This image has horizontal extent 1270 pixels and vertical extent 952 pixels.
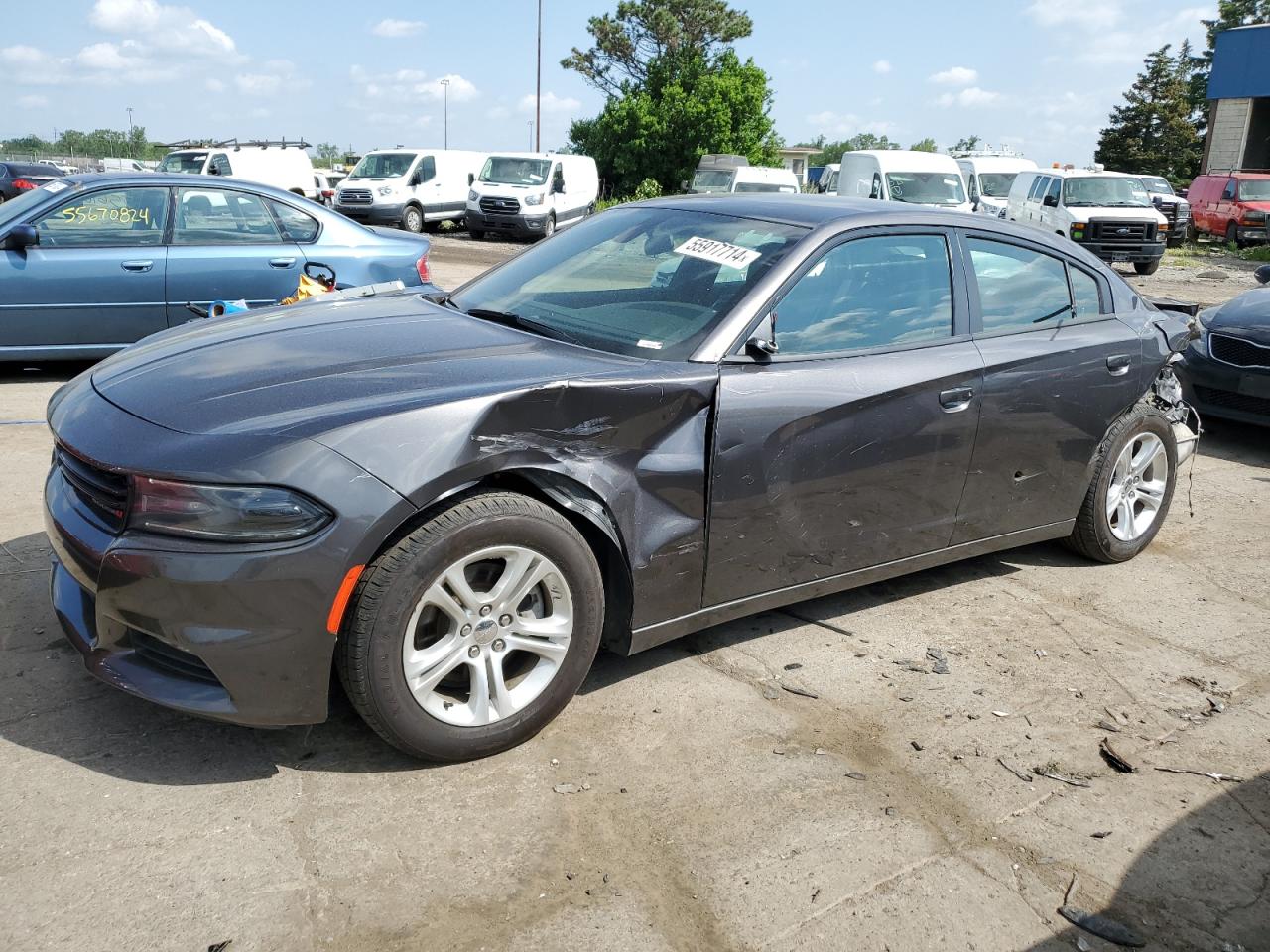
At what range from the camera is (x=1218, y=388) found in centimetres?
760

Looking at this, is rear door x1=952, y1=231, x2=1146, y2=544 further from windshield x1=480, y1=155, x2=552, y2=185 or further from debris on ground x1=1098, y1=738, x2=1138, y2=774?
windshield x1=480, y1=155, x2=552, y2=185

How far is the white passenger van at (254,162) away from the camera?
2300 centimetres

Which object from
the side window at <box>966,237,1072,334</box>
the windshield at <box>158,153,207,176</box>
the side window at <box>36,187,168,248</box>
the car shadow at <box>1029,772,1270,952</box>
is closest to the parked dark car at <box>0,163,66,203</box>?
the windshield at <box>158,153,207,176</box>

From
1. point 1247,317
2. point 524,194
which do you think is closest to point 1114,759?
point 1247,317

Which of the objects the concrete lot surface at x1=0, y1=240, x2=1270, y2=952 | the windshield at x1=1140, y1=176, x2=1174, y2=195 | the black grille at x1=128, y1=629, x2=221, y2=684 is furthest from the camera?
the windshield at x1=1140, y1=176, x2=1174, y2=195

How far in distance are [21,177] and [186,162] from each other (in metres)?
7.67

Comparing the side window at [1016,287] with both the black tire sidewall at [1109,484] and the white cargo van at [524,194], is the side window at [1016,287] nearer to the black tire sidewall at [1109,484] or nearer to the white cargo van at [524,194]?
the black tire sidewall at [1109,484]

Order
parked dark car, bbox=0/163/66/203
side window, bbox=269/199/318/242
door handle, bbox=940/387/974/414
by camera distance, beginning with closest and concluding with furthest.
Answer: door handle, bbox=940/387/974/414 < side window, bbox=269/199/318/242 < parked dark car, bbox=0/163/66/203

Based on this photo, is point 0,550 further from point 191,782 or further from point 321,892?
point 321,892

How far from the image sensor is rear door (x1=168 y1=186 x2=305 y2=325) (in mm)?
7637

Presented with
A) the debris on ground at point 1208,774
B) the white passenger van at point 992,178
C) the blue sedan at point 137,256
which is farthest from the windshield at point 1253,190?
the debris on ground at point 1208,774

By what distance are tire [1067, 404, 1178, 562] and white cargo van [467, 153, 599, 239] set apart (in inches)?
791

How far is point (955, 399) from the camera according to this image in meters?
4.02

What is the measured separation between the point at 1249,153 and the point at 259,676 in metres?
47.7
